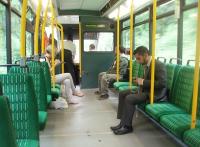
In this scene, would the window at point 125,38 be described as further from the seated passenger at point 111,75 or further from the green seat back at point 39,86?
the green seat back at point 39,86

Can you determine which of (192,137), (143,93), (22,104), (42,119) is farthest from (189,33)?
(22,104)

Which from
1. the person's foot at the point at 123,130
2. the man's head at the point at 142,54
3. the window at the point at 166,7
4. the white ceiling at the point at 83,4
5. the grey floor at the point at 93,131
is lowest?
the grey floor at the point at 93,131

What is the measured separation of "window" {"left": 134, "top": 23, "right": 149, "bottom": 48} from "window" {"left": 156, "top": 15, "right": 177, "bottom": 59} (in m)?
0.79

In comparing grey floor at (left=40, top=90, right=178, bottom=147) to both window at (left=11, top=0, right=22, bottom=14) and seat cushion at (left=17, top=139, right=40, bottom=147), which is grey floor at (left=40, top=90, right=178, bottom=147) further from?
window at (left=11, top=0, right=22, bottom=14)

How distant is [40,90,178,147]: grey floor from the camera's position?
3764mm

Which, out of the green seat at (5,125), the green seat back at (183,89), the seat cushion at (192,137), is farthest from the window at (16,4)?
the green seat at (5,125)

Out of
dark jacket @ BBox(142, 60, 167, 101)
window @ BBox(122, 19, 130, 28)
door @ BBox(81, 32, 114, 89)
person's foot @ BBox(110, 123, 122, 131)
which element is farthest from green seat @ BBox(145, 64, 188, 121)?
door @ BBox(81, 32, 114, 89)

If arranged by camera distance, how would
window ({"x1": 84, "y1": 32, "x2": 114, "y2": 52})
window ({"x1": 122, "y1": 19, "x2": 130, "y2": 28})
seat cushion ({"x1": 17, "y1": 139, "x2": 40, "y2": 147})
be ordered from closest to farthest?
1. seat cushion ({"x1": 17, "y1": 139, "x2": 40, "y2": 147})
2. window ({"x1": 122, "y1": 19, "x2": 130, "y2": 28})
3. window ({"x1": 84, "y1": 32, "x2": 114, "y2": 52})

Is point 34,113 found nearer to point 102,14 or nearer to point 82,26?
point 82,26

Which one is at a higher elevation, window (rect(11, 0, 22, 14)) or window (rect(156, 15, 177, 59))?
window (rect(11, 0, 22, 14))

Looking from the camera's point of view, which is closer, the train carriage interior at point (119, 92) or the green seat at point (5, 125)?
the green seat at point (5, 125)

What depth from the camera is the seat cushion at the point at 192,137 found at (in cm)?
252

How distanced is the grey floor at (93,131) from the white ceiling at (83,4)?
3231mm

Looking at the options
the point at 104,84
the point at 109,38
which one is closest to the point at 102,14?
the point at 109,38
